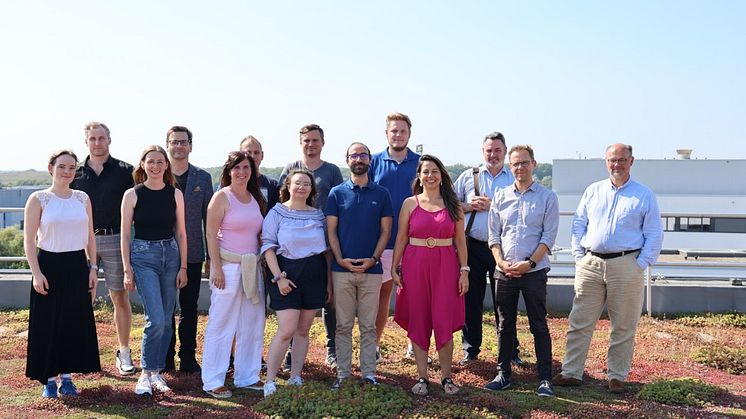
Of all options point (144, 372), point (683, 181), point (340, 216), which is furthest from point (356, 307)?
point (683, 181)

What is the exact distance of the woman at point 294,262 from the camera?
18.3 ft

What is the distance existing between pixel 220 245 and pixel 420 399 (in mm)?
2165

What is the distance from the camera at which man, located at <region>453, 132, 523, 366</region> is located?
6.57m

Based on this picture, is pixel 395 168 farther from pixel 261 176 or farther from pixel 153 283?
pixel 153 283

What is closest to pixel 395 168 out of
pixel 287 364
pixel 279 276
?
pixel 279 276

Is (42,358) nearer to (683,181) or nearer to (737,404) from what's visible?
(737,404)

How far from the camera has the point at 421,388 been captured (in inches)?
229

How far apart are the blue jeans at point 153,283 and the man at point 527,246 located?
2.93m

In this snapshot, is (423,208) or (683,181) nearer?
(423,208)

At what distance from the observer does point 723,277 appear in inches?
381

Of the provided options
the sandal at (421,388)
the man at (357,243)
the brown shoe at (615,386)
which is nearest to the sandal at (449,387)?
the sandal at (421,388)

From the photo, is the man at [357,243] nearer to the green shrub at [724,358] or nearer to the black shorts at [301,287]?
the black shorts at [301,287]

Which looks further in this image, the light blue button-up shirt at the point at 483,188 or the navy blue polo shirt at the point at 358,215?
the light blue button-up shirt at the point at 483,188

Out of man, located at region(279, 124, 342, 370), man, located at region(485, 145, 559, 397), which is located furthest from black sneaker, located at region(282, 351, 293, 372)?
man, located at region(485, 145, 559, 397)
